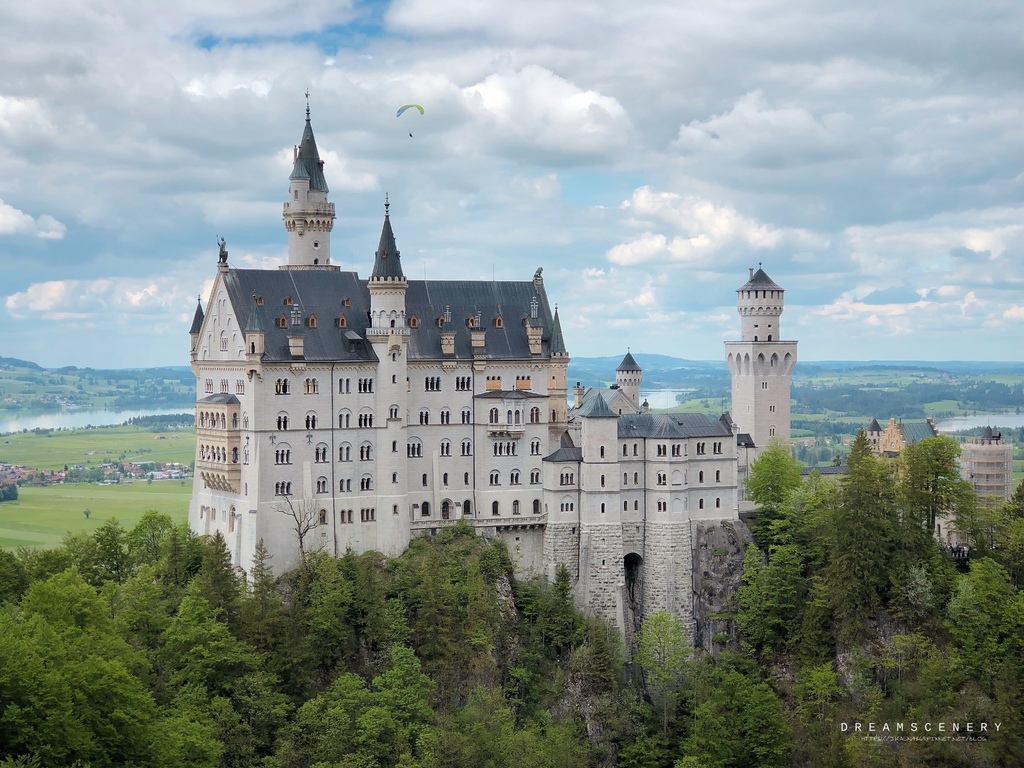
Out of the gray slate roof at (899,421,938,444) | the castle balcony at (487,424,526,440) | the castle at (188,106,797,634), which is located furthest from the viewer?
the gray slate roof at (899,421,938,444)

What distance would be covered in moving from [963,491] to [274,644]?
5345cm

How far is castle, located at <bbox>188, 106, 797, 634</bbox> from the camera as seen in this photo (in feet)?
319

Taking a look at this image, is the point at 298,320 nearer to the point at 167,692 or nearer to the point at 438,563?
the point at 438,563

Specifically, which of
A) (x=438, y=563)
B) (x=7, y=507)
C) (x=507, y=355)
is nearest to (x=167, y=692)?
(x=438, y=563)

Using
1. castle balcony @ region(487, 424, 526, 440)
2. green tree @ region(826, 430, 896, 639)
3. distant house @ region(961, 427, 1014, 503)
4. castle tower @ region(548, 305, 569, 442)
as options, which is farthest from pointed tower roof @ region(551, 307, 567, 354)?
distant house @ region(961, 427, 1014, 503)

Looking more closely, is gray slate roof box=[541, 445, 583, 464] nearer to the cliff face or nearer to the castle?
the castle

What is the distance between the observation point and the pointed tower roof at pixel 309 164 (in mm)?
109250

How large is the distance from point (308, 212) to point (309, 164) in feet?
12.6

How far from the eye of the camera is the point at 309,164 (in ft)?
360

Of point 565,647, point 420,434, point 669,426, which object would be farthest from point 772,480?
point 420,434

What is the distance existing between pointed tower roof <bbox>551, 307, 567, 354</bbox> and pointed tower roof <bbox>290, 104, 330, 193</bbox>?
68.3ft

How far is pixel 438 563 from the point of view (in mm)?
98062

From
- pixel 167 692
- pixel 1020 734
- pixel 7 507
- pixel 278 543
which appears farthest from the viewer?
pixel 7 507

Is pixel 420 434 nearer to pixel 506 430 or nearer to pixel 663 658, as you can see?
pixel 506 430
